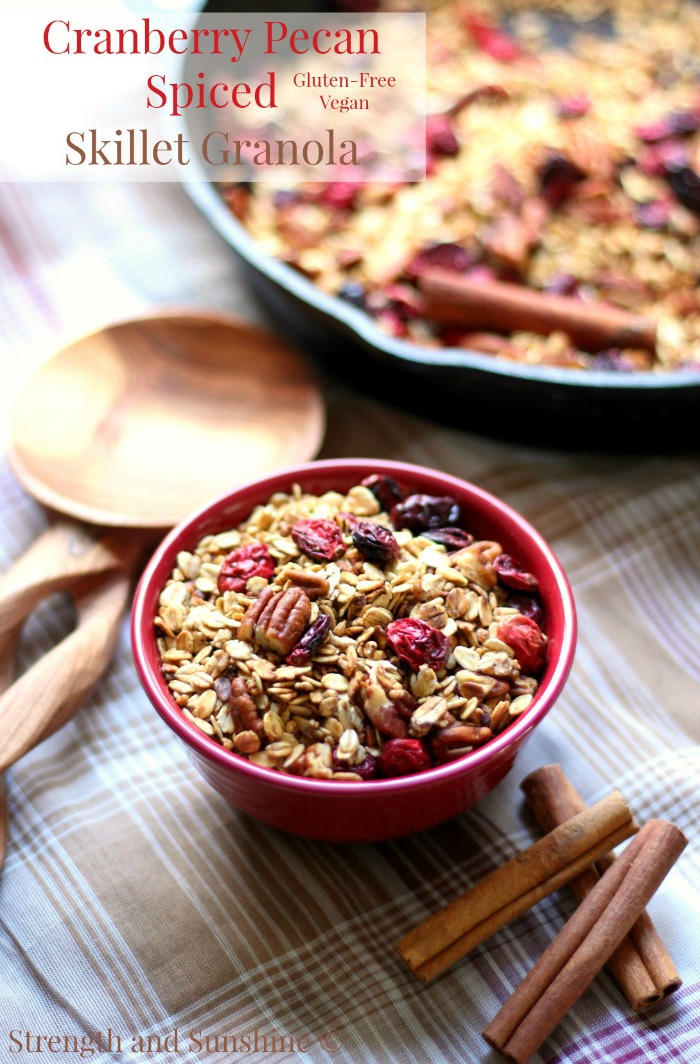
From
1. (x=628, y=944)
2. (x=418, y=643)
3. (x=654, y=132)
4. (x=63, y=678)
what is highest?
(x=654, y=132)

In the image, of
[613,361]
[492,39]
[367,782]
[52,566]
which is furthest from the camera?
[492,39]

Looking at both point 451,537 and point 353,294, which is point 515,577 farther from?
point 353,294

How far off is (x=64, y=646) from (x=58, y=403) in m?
0.41

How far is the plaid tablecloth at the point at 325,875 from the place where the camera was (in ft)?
3.10

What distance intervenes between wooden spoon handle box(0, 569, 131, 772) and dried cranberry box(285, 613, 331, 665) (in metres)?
0.29

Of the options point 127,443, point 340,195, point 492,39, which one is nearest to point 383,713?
point 127,443

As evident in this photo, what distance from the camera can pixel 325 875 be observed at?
1042mm

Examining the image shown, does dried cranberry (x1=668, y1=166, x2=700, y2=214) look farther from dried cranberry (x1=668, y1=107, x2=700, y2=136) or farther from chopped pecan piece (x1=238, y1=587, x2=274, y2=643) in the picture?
chopped pecan piece (x1=238, y1=587, x2=274, y2=643)

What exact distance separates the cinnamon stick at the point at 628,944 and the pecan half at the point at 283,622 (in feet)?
1.08

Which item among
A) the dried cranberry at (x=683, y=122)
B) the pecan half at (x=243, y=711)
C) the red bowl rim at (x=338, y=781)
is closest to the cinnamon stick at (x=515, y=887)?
the red bowl rim at (x=338, y=781)

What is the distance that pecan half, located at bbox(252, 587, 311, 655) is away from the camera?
3.15 feet

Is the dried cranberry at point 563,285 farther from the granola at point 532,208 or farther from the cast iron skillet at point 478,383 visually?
the cast iron skillet at point 478,383

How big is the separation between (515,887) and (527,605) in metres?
0.29

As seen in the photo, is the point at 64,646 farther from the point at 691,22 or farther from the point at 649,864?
the point at 691,22
